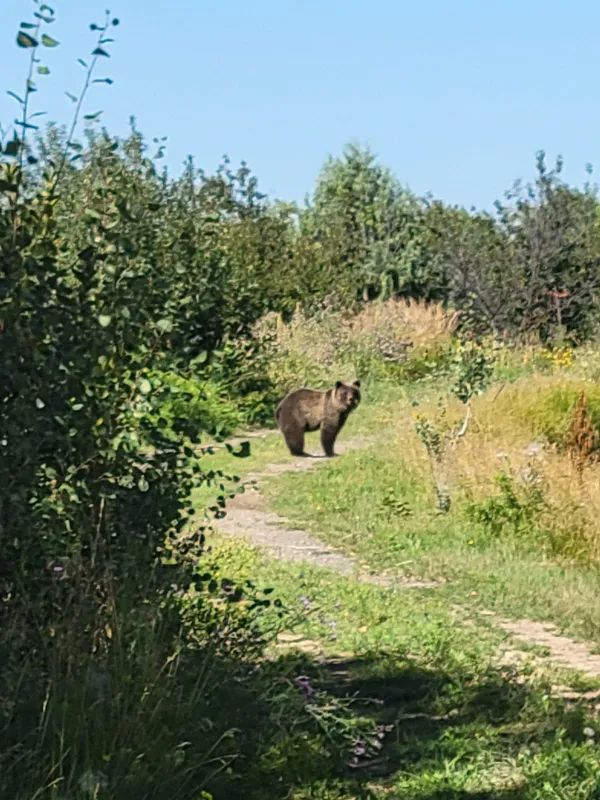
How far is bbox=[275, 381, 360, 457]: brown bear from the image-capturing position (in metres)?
15.2

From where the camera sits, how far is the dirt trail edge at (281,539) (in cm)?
921

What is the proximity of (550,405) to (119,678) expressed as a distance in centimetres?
1166

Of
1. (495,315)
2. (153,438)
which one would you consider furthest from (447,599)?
(495,315)

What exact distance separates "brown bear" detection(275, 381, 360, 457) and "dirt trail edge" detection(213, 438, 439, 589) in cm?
127

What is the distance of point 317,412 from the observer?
1542 cm

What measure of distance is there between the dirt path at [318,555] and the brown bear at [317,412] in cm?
31

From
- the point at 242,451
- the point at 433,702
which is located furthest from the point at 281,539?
the point at 242,451

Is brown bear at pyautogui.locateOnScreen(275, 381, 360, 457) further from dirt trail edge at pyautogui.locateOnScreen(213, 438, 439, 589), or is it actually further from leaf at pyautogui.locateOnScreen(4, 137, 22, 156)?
leaf at pyautogui.locateOnScreen(4, 137, 22, 156)

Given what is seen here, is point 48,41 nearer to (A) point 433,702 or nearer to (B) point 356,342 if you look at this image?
(A) point 433,702

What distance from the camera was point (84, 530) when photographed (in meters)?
4.79

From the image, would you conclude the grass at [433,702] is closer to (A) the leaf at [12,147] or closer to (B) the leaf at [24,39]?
(A) the leaf at [12,147]

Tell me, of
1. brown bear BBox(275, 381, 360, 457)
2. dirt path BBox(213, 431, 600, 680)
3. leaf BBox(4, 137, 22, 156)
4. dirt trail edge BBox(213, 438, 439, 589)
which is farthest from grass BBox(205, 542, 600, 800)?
brown bear BBox(275, 381, 360, 457)

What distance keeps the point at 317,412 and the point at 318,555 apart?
534cm

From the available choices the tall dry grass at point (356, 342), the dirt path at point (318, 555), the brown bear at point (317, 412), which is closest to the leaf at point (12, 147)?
the dirt path at point (318, 555)
